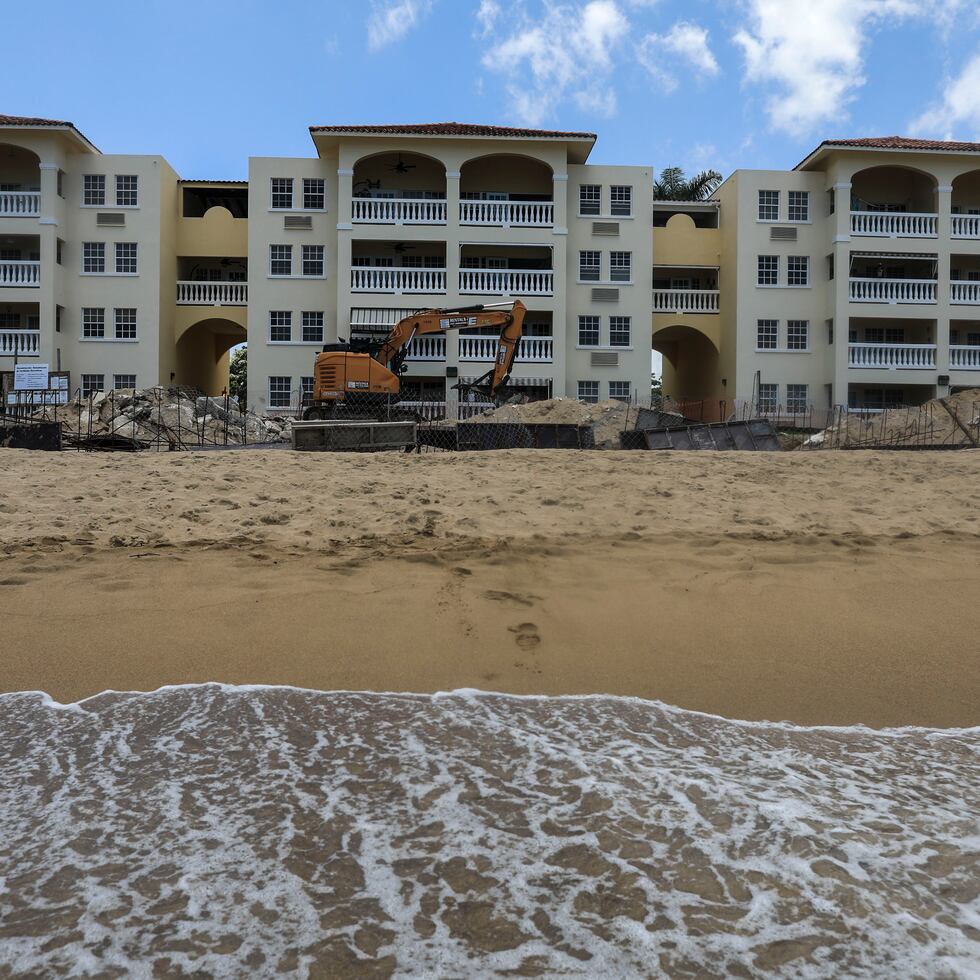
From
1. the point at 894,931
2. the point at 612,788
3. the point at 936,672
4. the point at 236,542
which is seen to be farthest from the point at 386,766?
the point at 236,542

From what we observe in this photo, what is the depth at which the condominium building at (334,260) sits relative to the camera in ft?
113

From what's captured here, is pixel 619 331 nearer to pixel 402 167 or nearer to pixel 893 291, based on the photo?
pixel 893 291

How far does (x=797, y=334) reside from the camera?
37062 mm

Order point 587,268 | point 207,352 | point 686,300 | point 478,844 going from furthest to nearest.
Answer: point 207,352
point 686,300
point 587,268
point 478,844

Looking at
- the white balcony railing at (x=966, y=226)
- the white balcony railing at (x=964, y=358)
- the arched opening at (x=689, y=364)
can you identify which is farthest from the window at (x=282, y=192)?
the white balcony railing at (x=964, y=358)

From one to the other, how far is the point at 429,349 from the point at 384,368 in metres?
7.59

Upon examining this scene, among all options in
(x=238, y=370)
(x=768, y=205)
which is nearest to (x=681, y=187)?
(x=768, y=205)

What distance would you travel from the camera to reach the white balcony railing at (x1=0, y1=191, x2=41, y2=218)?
34.2 meters

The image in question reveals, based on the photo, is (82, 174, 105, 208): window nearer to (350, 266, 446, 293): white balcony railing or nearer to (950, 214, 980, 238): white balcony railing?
(350, 266, 446, 293): white balcony railing

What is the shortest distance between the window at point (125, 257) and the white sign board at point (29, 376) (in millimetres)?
11636

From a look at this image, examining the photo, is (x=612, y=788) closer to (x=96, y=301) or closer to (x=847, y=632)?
(x=847, y=632)

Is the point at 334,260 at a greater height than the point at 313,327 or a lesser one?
greater

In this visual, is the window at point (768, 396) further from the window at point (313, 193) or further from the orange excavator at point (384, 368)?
the window at point (313, 193)

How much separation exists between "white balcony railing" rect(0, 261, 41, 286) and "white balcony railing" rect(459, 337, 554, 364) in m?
17.7
